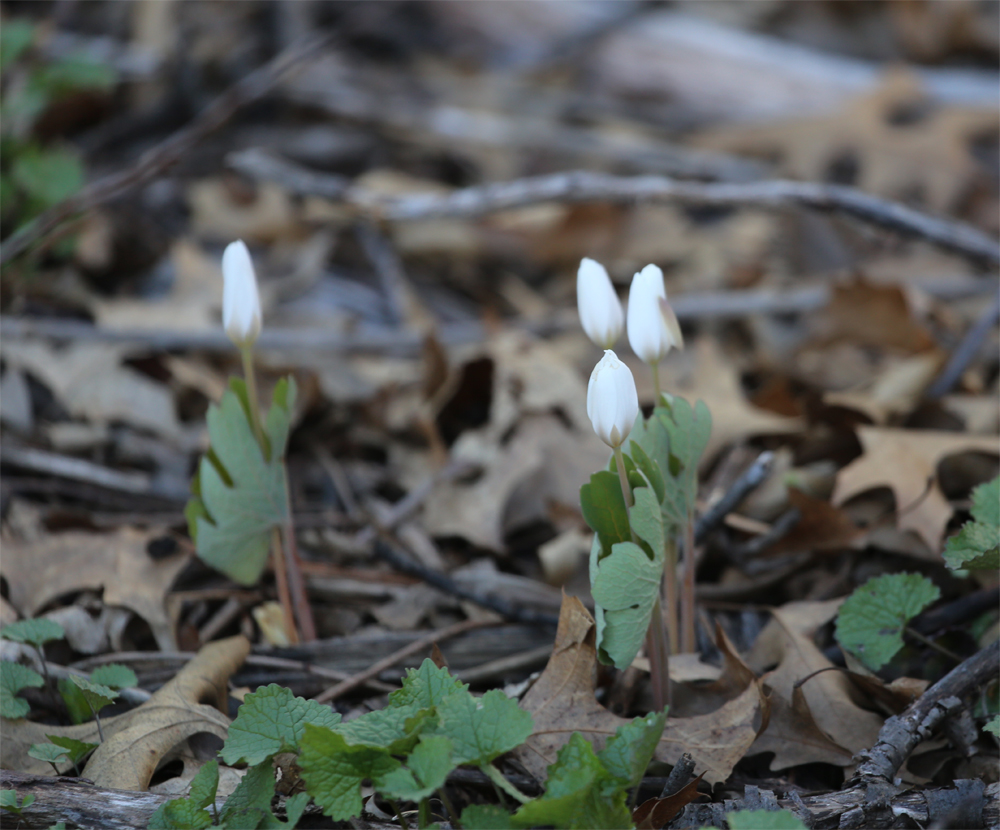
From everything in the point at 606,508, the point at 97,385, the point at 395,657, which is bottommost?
the point at 395,657

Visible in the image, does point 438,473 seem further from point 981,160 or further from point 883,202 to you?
point 981,160

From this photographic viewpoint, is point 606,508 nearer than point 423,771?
No

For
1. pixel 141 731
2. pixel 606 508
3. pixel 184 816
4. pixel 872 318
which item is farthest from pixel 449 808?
pixel 872 318

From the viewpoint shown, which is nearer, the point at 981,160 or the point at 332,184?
the point at 332,184

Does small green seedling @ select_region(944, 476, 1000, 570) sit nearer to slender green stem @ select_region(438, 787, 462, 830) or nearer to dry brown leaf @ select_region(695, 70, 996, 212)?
slender green stem @ select_region(438, 787, 462, 830)

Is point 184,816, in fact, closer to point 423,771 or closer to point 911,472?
point 423,771

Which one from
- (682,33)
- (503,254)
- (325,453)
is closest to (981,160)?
(682,33)
